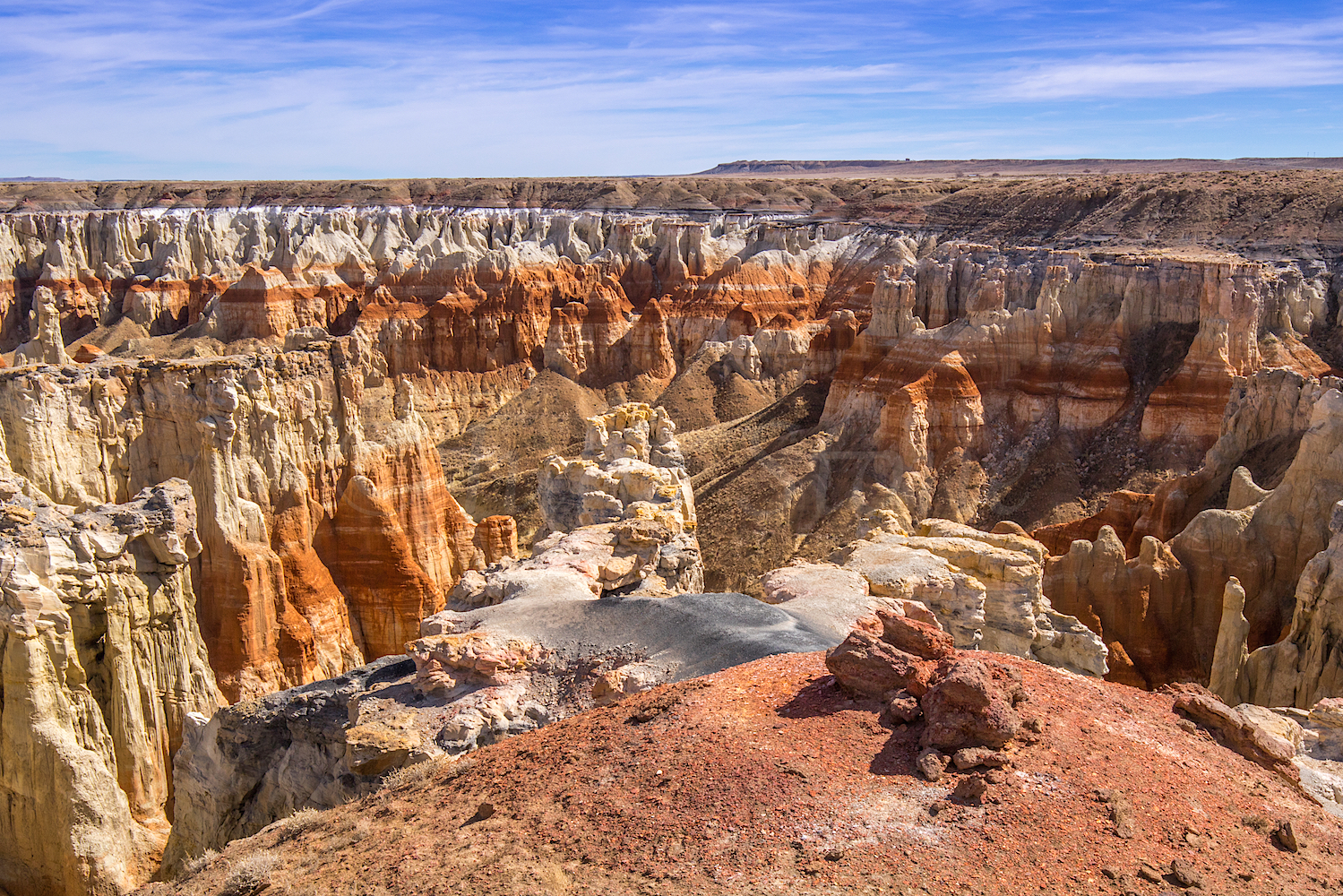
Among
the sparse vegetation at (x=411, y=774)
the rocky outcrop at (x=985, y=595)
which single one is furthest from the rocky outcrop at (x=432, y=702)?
the rocky outcrop at (x=985, y=595)

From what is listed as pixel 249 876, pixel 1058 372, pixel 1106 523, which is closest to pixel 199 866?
pixel 249 876

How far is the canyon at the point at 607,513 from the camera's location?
13.8 metres

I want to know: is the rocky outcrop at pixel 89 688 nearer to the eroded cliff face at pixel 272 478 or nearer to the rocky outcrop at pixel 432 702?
the rocky outcrop at pixel 432 702

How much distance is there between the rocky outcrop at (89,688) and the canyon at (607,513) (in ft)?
0.17

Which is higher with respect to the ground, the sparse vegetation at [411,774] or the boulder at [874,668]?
the boulder at [874,668]

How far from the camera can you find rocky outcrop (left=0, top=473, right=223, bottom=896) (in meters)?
14.0

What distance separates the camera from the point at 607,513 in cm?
2280

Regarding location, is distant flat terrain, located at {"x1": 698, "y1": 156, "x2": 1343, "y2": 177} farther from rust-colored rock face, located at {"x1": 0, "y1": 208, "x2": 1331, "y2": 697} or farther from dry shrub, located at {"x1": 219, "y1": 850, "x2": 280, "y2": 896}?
dry shrub, located at {"x1": 219, "y1": 850, "x2": 280, "y2": 896}

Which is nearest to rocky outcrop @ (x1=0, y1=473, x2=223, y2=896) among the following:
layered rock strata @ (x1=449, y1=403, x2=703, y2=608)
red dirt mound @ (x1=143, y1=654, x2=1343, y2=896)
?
layered rock strata @ (x1=449, y1=403, x2=703, y2=608)

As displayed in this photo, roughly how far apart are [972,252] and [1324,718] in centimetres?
4624

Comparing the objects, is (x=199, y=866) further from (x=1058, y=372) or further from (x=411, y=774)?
(x=1058, y=372)

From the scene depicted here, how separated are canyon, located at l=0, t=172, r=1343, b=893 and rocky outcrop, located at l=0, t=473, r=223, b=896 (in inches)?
2.0

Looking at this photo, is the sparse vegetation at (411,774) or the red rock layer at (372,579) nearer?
the sparse vegetation at (411,774)

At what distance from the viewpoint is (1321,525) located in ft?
71.0
